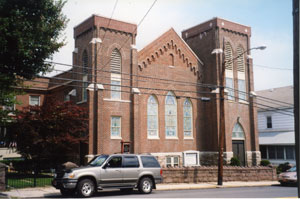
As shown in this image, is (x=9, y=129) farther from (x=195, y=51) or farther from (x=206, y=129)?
(x=195, y=51)

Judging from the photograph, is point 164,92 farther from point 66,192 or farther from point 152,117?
point 66,192

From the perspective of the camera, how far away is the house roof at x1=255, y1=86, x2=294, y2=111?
4006cm

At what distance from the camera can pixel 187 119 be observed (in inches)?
1247

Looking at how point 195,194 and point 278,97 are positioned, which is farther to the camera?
point 278,97

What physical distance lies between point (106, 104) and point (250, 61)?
1634cm

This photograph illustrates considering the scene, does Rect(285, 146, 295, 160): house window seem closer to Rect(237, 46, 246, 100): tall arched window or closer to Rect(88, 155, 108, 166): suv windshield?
Rect(237, 46, 246, 100): tall arched window

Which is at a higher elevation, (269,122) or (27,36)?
(27,36)

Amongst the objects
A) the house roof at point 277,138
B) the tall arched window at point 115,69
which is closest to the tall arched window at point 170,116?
the tall arched window at point 115,69

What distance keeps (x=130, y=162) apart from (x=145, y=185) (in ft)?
4.45

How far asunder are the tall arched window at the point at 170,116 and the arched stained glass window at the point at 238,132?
20.4ft

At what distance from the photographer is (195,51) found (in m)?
34.9

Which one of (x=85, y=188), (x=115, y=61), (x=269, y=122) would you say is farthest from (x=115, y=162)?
(x=269, y=122)

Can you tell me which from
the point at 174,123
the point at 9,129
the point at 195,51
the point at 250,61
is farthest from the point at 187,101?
the point at 9,129

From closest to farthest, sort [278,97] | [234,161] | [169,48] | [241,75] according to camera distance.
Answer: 1. [234,161]
2. [169,48]
3. [241,75]
4. [278,97]
